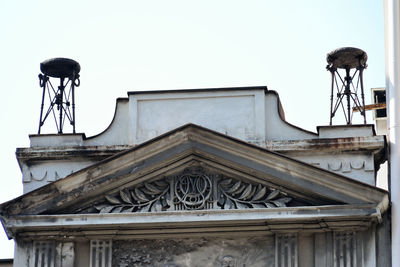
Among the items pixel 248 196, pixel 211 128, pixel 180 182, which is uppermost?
pixel 211 128

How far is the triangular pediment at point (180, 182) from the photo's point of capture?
2278 centimetres

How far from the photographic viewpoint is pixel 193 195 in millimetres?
22984

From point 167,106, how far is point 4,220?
342 centimetres

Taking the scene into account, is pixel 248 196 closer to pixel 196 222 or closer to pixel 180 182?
pixel 196 222

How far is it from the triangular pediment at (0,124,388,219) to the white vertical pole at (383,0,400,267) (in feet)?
3.75

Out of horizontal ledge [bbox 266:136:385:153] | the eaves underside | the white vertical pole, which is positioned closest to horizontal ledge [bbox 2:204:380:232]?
the eaves underside

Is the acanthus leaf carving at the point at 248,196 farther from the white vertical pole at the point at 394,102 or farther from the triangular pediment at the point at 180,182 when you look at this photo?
the white vertical pole at the point at 394,102

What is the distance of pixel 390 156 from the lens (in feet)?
76.1

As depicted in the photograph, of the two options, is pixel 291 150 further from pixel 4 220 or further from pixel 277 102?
pixel 4 220

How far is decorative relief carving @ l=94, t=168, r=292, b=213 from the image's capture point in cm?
2281

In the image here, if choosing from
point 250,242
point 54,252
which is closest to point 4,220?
point 54,252

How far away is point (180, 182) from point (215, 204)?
2.36ft

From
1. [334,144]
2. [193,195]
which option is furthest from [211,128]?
[334,144]

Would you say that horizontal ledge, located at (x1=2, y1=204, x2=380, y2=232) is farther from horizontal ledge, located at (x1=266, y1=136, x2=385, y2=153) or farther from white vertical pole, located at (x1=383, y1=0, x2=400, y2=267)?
horizontal ledge, located at (x1=266, y1=136, x2=385, y2=153)
